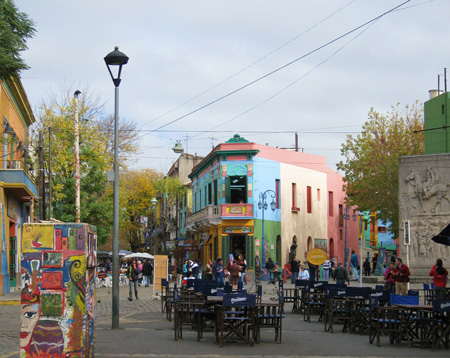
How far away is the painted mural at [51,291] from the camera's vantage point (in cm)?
976

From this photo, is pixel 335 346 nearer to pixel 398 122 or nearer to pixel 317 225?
pixel 398 122

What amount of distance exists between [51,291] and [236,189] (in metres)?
42.8

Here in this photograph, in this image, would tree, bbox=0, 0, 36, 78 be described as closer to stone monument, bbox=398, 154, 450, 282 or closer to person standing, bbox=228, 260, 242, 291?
person standing, bbox=228, 260, 242, 291

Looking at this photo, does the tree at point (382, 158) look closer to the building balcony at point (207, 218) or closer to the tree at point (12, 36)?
the building balcony at point (207, 218)

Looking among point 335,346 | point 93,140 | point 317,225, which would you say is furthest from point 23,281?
point 317,225

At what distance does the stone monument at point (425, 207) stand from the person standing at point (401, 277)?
1279cm

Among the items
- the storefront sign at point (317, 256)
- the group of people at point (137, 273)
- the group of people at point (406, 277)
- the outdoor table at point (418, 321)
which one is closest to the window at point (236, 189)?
the group of people at point (137, 273)

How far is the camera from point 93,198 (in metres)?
44.1

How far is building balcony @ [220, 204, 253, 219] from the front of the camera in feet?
167

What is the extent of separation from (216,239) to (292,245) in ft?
18.7

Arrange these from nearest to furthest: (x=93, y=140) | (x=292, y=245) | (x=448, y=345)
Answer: (x=448, y=345) → (x=93, y=140) → (x=292, y=245)

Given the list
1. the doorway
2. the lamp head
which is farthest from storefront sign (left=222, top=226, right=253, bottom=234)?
the lamp head

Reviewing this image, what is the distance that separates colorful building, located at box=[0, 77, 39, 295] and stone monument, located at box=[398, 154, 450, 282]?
706 inches

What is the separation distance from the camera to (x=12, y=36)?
1742 centimetres
